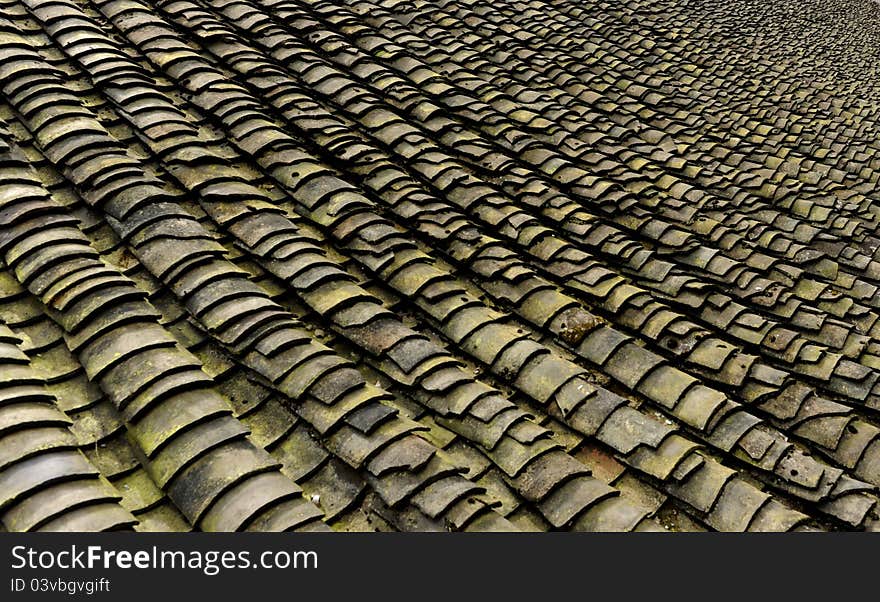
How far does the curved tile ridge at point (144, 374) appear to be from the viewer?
7.63ft

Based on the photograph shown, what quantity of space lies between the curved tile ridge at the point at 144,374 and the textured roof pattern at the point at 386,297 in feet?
0.04

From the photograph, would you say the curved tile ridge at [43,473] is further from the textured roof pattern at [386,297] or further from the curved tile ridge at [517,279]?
the curved tile ridge at [517,279]

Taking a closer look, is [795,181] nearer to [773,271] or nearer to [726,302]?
[773,271]

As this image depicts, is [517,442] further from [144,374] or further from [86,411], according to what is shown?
[86,411]

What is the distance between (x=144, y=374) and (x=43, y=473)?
525mm

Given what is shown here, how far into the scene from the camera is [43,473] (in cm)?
213

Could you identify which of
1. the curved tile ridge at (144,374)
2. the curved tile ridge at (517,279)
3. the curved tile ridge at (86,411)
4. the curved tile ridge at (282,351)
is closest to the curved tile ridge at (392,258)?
the curved tile ridge at (517,279)

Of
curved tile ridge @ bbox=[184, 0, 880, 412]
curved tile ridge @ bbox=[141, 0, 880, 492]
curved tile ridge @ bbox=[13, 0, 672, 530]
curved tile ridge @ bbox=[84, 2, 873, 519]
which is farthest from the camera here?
curved tile ridge @ bbox=[184, 0, 880, 412]

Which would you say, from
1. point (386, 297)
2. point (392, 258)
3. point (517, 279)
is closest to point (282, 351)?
point (386, 297)

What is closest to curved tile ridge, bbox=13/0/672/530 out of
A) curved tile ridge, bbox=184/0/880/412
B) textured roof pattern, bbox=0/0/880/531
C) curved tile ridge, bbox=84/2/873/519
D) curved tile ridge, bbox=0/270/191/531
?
textured roof pattern, bbox=0/0/880/531

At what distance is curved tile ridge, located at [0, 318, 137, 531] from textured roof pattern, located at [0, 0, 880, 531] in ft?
0.03

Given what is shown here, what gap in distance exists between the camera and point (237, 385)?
2.83m

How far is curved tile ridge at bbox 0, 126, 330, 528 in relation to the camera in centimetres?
232

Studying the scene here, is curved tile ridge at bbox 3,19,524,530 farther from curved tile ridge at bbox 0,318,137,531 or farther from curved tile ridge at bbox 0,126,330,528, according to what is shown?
curved tile ridge at bbox 0,318,137,531
